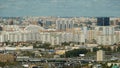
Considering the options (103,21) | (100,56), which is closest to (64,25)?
(103,21)

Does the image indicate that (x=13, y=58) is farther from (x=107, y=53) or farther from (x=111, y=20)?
(x=111, y=20)

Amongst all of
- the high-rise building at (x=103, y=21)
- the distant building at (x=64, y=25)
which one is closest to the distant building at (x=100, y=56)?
the distant building at (x=64, y=25)

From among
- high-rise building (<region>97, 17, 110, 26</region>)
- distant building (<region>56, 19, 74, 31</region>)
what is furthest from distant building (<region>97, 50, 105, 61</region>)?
high-rise building (<region>97, 17, 110, 26</region>)

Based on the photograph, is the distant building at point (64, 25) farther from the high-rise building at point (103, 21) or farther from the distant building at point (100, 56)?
Answer: the distant building at point (100, 56)

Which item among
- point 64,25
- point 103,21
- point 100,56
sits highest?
point 100,56

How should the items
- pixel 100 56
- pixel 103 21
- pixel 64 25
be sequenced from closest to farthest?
pixel 100 56 < pixel 64 25 < pixel 103 21

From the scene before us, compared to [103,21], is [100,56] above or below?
above

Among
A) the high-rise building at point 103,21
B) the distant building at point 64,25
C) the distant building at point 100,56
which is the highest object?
the distant building at point 100,56

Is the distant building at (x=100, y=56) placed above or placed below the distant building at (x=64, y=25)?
above

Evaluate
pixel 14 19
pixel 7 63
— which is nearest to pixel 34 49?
pixel 7 63

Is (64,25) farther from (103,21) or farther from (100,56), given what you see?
(100,56)

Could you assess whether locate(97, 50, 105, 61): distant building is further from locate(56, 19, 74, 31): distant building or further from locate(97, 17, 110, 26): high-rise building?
locate(97, 17, 110, 26): high-rise building
